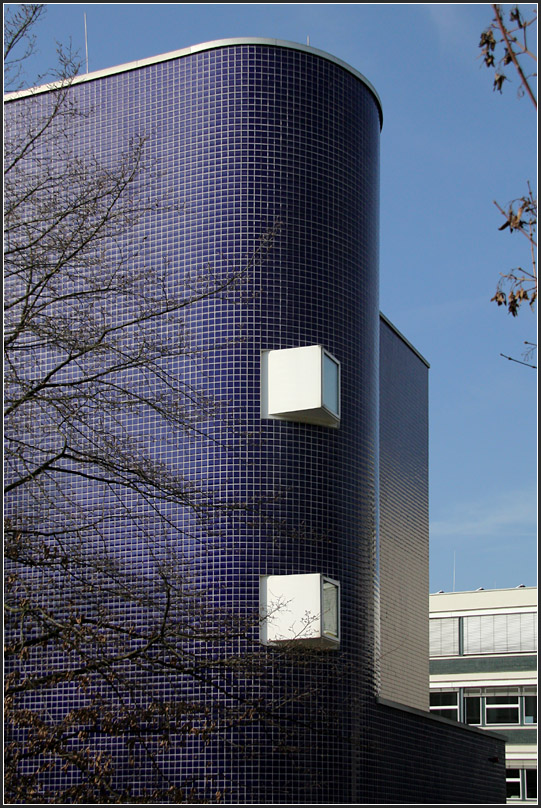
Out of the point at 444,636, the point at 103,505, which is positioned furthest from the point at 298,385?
the point at 444,636

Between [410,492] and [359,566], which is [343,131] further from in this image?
[410,492]

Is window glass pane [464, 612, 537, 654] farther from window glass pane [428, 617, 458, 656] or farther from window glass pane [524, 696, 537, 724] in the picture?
window glass pane [524, 696, 537, 724]

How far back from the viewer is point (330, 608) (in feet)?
43.7

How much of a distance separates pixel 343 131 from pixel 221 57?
6.32 feet

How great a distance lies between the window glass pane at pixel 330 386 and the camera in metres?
13.6

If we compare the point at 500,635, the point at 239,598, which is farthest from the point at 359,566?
the point at 500,635

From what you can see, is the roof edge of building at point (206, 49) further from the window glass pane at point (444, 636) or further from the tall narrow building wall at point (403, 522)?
the window glass pane at point (444, 636)

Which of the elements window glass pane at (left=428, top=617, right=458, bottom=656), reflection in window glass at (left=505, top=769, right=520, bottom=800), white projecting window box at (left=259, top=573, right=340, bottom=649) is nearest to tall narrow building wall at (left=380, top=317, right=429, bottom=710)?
white projecting window box at (left=259, top=573, right=340, bottom=649)

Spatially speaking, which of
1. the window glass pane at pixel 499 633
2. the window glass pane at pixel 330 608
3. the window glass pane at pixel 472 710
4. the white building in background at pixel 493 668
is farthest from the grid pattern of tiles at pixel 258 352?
the window glass pane at pixel 499 633

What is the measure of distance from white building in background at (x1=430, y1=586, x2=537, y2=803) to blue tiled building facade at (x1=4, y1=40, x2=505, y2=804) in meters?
16.6

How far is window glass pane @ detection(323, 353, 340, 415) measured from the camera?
1365cm

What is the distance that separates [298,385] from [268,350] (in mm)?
650

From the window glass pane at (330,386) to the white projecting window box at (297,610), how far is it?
2136mm

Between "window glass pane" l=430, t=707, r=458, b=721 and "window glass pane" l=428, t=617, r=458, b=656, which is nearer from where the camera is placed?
"window glass pane" l=430, t=707, r=458, b=721
